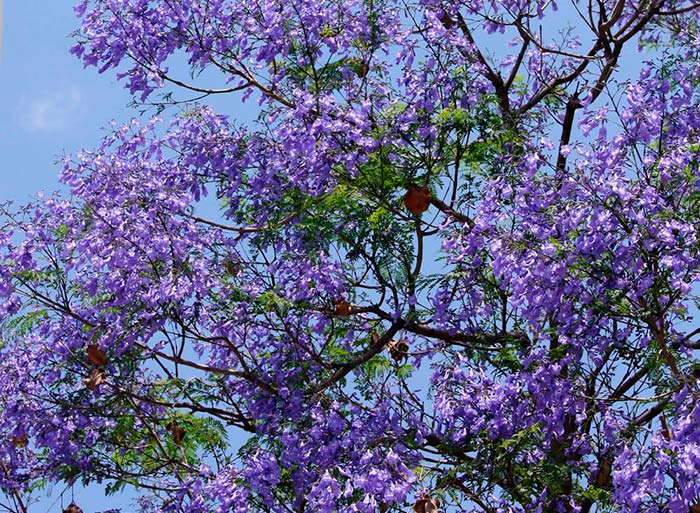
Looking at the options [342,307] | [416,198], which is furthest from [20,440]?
[416,198]

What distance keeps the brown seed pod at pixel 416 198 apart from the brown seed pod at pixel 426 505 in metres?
2.03

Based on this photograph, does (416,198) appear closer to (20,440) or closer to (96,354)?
(96,354)

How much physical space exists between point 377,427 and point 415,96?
229 centimetres

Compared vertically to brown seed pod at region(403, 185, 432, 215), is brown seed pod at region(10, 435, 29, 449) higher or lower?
lower

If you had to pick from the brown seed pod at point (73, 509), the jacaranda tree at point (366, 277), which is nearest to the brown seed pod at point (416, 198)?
the jacaranda tree at point (366, 277)

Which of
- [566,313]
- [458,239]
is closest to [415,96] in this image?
[458,239]

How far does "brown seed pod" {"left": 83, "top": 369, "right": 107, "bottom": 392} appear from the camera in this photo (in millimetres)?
8891

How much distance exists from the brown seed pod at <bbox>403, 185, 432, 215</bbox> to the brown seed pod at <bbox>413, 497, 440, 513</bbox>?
2.03 meters

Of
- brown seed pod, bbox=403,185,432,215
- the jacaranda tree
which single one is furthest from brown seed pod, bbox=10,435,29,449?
brown seed pod, bbox=403,185,432,215

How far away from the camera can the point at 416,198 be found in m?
8.50

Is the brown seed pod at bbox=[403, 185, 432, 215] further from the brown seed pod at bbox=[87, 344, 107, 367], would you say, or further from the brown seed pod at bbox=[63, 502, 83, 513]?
the brown seed pod at bbox=[63, 502, 83, 513]

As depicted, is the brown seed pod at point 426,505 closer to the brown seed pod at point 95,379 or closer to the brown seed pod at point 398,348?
the brown seed pod at point 398,348

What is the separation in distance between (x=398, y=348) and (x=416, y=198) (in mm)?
1144

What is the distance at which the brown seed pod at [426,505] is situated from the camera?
7.73 m
